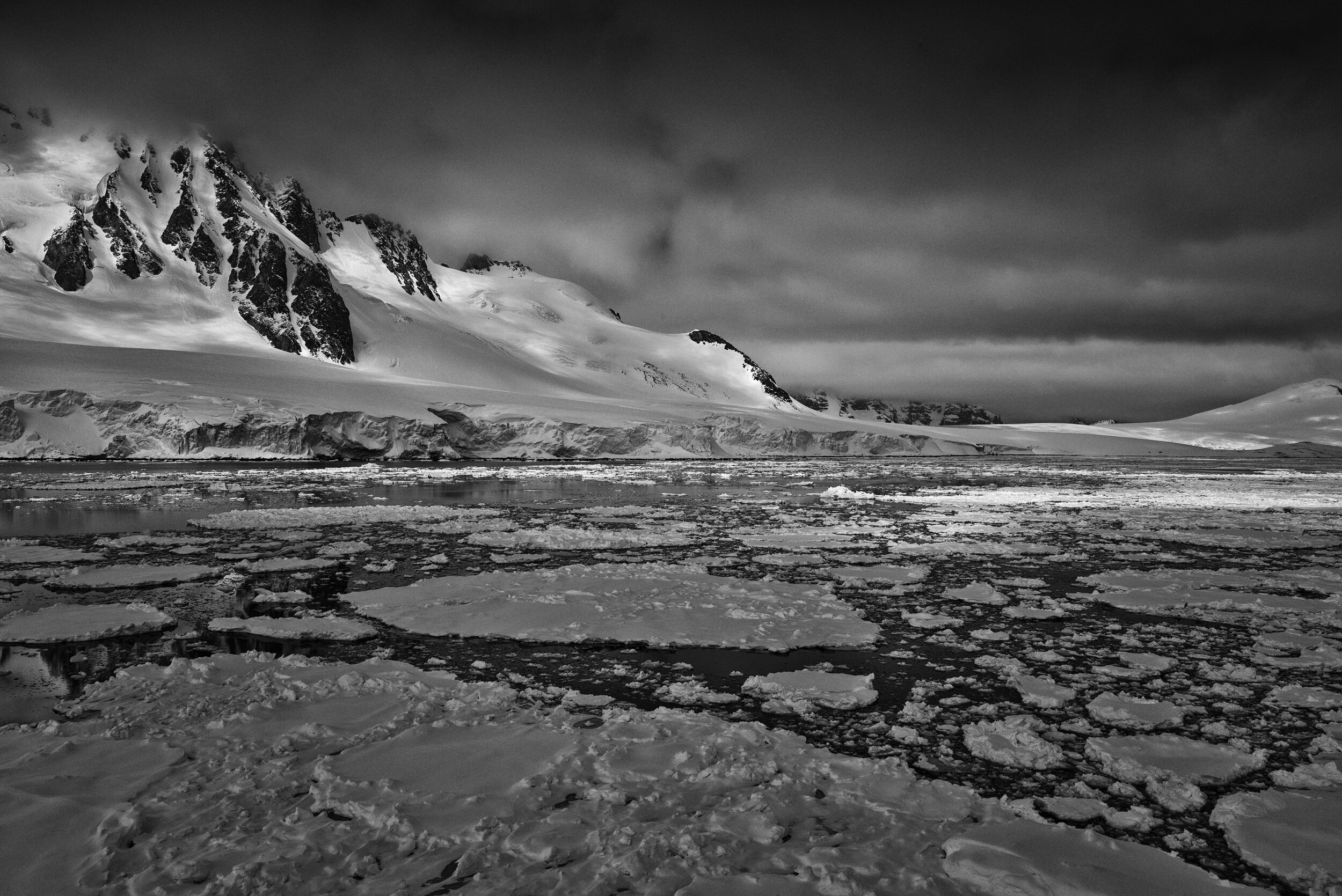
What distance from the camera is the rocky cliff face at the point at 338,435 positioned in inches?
1441

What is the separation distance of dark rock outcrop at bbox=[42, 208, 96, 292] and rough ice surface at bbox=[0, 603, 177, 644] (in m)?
90.5

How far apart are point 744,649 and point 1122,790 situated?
283 centimetres

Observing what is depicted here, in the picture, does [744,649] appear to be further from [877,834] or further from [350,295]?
[350,295]

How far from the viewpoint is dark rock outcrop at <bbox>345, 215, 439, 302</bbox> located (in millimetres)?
131250

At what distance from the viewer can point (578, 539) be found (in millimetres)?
11352

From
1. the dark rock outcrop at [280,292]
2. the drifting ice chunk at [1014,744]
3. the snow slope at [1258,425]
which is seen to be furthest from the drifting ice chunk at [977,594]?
the dark rock outcrop at [280,292]

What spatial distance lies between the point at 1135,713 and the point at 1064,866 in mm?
2049

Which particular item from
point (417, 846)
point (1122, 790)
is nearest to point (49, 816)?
point (417, 846)

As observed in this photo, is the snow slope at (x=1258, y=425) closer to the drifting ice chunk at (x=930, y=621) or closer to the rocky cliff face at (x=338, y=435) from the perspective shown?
the rocky cliff face at (x=338, y=435)

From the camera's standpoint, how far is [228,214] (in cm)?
10125

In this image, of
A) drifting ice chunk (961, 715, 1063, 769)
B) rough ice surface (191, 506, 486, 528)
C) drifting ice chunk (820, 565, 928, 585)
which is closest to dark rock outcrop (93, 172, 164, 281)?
rough ice surface (191, 506, 486, 528)

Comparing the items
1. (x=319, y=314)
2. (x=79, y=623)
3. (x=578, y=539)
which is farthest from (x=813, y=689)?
(x=319, y=314)

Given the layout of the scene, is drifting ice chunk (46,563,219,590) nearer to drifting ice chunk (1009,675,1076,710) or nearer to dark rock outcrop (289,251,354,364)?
drifting ice chunk (1009,675,1076,710)

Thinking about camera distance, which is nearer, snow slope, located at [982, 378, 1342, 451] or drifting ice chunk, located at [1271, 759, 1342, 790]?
drifting ice chunk, located at [1271, 759, 1342, 790]
